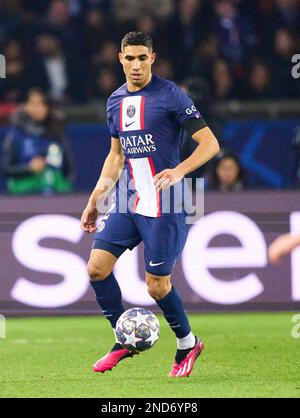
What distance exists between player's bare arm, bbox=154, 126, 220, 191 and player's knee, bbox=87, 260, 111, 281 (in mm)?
864

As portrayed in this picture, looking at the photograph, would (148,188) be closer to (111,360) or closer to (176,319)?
(176,319)

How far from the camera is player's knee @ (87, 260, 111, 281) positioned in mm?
8219

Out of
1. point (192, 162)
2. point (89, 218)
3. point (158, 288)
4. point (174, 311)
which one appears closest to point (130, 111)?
point (192, 162)

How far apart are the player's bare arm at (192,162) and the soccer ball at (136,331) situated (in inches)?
41.2

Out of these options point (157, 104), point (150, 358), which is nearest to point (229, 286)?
point (150, 358)

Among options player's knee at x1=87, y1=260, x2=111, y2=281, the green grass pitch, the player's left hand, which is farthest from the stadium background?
the player's left hand

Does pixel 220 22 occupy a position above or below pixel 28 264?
above

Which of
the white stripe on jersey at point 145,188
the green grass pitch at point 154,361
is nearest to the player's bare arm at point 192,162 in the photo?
the white stripe on jersey at point 145,188

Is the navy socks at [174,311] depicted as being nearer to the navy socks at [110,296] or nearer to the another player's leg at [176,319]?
the another player's leg at [176,319]

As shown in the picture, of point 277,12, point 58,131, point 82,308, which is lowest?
point 82,308

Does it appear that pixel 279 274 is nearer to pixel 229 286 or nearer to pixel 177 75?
pixel 229 286

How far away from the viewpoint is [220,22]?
1600 cm

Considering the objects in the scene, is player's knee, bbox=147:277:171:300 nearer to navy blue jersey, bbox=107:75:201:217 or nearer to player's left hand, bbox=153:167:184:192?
navy blue jersey, bbox=107:75:201:217

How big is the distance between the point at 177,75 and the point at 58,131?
8.49 feet
